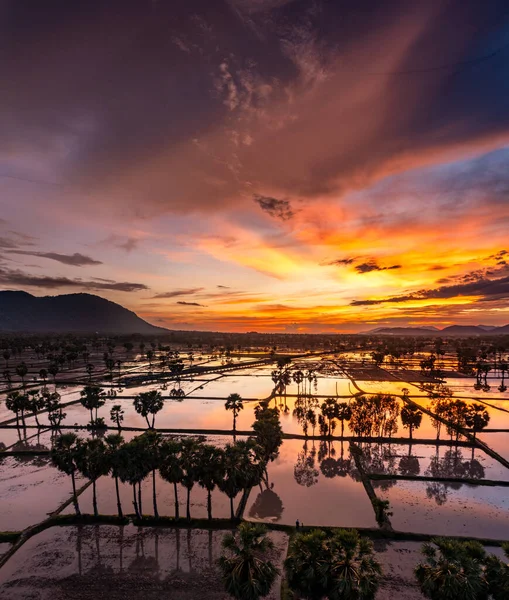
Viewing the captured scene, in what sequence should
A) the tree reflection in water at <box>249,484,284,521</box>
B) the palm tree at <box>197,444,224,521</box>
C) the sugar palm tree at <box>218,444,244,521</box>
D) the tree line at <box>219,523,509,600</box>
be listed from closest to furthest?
the tree line at <box>219,523,509,600</box> < the sugar palm tree at <box>218,444,244,521</box> < the palm tree at <box>197,444,224,521</box> < the tree reflection in water at <box>249,484,284,521</box>

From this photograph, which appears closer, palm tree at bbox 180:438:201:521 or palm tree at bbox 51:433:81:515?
palm tree at bbox 180:438:201:521

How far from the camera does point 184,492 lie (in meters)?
45.2

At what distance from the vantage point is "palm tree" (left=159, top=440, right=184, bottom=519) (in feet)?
114

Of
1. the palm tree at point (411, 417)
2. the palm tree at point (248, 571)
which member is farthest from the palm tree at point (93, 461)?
the palm tree at point (411, 417)

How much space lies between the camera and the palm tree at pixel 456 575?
19.1 m

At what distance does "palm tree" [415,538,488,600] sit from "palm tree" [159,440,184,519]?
72.7 ft

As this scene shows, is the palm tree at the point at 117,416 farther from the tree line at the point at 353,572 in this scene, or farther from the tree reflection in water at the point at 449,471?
the tree reflection in water at the point at 449,471

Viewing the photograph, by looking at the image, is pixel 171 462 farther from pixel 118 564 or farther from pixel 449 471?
pixel 449 471

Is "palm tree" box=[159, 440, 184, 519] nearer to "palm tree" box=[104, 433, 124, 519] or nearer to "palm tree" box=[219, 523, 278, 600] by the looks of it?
"palm tree" box=[104, 433, 124, 519]

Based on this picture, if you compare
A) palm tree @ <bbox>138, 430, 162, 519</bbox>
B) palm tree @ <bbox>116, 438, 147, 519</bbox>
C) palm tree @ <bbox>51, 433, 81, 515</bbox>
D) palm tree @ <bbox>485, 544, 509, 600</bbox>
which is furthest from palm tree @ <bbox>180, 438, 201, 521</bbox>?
palm tree @ <bbox>485, 544, 509, 600</bbox>

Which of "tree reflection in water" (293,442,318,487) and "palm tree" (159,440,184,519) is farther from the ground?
"palm tree" (159,440,184,519)

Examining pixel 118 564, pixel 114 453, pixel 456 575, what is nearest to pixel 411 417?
pixel 456 575

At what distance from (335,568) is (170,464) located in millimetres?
19828

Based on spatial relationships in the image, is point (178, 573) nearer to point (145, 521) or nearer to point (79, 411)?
point (145, 521)
